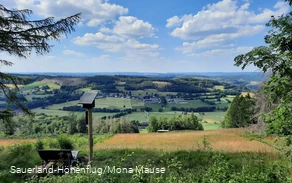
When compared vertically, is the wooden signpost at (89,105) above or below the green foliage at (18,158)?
above

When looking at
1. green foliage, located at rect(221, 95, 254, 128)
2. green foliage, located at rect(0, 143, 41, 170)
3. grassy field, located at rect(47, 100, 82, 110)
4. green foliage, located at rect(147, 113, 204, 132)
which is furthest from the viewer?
grassy field, located at rect(47, 100, 82, 110)

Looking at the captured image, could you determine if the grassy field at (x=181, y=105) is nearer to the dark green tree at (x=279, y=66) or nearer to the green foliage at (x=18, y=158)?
the green foliage at (x=18, y=158)

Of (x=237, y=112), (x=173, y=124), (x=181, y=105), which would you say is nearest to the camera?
(x=237, y=112)

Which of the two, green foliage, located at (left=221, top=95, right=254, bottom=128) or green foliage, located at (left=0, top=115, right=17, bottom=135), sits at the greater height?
green foliage, located at (left=0, top=115, right=17, bottom=135)

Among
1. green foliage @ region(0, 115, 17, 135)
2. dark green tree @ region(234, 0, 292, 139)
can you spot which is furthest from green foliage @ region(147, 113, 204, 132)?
dark green tree @ region(234, 0, 292, 139)

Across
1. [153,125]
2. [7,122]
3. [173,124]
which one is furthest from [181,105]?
[7,122]

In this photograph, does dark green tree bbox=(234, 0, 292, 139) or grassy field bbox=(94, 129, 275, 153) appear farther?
grassy field bbox=(94, 129, 275, 153)

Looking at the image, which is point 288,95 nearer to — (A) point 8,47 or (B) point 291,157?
(B) point 291,157

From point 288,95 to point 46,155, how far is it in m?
6.62

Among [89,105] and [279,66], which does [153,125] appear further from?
[279,66]

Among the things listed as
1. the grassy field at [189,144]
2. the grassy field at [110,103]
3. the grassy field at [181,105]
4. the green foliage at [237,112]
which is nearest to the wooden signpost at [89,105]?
the grassy field at [189,144]

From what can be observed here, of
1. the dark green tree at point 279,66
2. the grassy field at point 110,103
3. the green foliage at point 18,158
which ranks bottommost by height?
the grassy field at point 110,103

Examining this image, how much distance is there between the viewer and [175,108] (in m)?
70.6

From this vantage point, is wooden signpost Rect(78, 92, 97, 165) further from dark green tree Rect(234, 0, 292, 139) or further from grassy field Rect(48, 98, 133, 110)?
grassy field Rect(48, 98, 133, 110)
